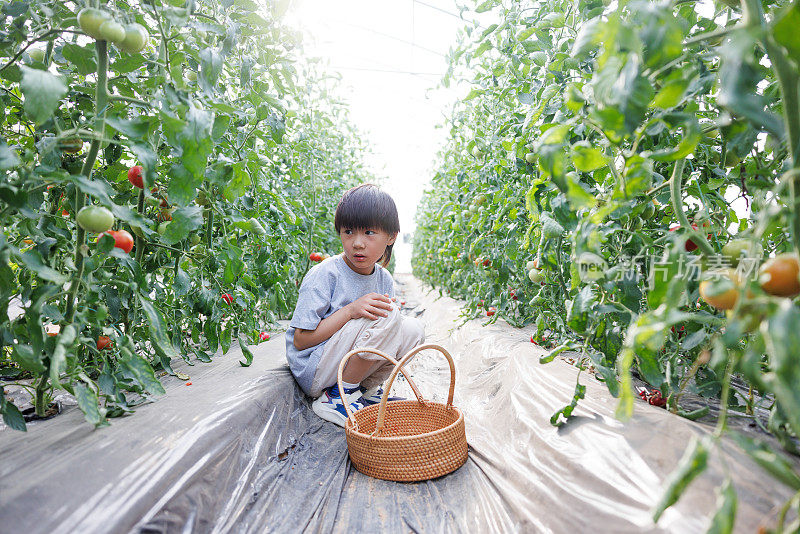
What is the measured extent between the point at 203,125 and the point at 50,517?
65 centimetres

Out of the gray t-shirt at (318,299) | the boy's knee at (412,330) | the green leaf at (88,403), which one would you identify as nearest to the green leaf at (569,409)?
the boy's knee at (412,330)

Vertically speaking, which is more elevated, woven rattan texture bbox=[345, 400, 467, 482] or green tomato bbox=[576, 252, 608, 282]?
green tomato bbox=[576, 252, 608, 282]

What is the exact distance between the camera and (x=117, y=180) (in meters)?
1.22

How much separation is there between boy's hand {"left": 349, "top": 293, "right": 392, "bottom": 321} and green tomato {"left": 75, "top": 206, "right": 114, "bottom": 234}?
0.89 metres

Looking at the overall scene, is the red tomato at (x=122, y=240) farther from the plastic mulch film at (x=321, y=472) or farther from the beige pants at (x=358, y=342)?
the beige pants at (x=358, y=342)

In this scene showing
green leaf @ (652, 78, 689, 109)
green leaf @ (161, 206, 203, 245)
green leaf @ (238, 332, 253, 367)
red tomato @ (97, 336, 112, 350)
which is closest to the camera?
green leaf @ (652, 78, 689, 109)

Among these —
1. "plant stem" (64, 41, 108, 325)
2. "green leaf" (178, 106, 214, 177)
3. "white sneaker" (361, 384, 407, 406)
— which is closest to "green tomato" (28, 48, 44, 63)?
"plant stem" (64, 41, 108, 325)

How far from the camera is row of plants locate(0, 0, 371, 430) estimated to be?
2.63 ft

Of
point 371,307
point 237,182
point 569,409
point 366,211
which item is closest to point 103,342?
point 237,182

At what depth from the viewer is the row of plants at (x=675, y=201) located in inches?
19.4

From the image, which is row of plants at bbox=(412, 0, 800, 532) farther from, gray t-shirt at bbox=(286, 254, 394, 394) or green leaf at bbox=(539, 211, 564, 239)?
gray t-shirt at bbox=(286, 254, 394, 394)

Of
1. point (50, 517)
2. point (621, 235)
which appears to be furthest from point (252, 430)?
point (621, 235)

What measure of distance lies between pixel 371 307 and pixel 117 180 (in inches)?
33.4

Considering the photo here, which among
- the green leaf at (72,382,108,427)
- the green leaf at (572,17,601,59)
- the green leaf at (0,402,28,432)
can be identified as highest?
the green leaf at (572,17,601,59)
